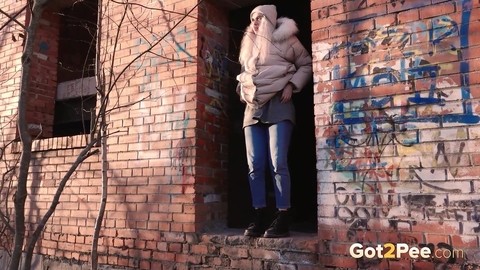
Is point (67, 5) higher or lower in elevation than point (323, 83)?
higher

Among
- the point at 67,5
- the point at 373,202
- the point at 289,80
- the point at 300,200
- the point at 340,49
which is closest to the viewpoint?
the point at 373,202

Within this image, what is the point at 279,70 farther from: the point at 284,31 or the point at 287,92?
the point at 284,31

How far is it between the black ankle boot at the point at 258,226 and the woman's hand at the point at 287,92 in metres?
0.88

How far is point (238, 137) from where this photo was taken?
3928 millimetres

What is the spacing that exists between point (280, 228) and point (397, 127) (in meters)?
1.12

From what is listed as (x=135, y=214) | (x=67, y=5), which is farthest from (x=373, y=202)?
(x=67, y=5)

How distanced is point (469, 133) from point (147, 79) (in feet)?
8.70

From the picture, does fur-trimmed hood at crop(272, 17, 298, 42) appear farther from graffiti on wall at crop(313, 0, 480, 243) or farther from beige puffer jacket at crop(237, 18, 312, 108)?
graffiti on wall at crop(313, 0, 480, 243)

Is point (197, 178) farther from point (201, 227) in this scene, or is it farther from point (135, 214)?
point (135, 214)

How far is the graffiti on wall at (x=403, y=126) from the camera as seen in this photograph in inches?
100

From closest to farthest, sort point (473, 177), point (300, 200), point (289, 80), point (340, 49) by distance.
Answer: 1. point (473, 177)
2. point (340, 49)
3. point (289, 80)
4. point (300, 200)

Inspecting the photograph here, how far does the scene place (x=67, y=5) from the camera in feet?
16.7

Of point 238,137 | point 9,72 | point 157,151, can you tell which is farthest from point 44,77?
point 238,137

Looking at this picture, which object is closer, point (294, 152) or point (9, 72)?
point (294, 152)
